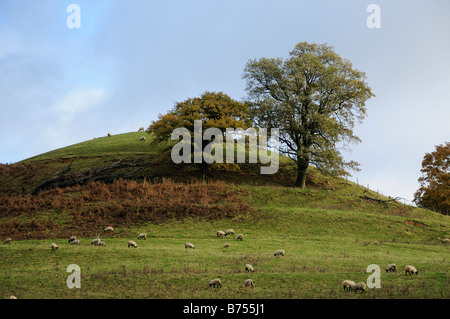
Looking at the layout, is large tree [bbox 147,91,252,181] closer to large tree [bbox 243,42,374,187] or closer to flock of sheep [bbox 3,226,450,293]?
large tree [bbox 243,42,374,187]

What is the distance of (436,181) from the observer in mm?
70438

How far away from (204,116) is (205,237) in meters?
26.2

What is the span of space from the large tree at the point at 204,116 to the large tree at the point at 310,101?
3175 millimetres

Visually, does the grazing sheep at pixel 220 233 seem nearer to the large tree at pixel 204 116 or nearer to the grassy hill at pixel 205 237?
Answer: the grassy hill at pixel 205 237

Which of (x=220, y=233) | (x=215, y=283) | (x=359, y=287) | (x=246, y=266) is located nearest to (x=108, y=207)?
(x=220, y=233)

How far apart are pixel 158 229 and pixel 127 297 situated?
2051 centimetres

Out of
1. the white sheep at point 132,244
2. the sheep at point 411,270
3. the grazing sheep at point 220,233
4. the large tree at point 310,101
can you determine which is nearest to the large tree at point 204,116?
the large tree at point 310,101

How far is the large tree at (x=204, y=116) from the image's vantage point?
57969mm

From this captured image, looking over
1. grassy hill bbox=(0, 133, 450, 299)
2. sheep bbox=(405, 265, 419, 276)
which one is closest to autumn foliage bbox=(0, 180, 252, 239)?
grassy hill bbox=(0, 133, 450, 299)
